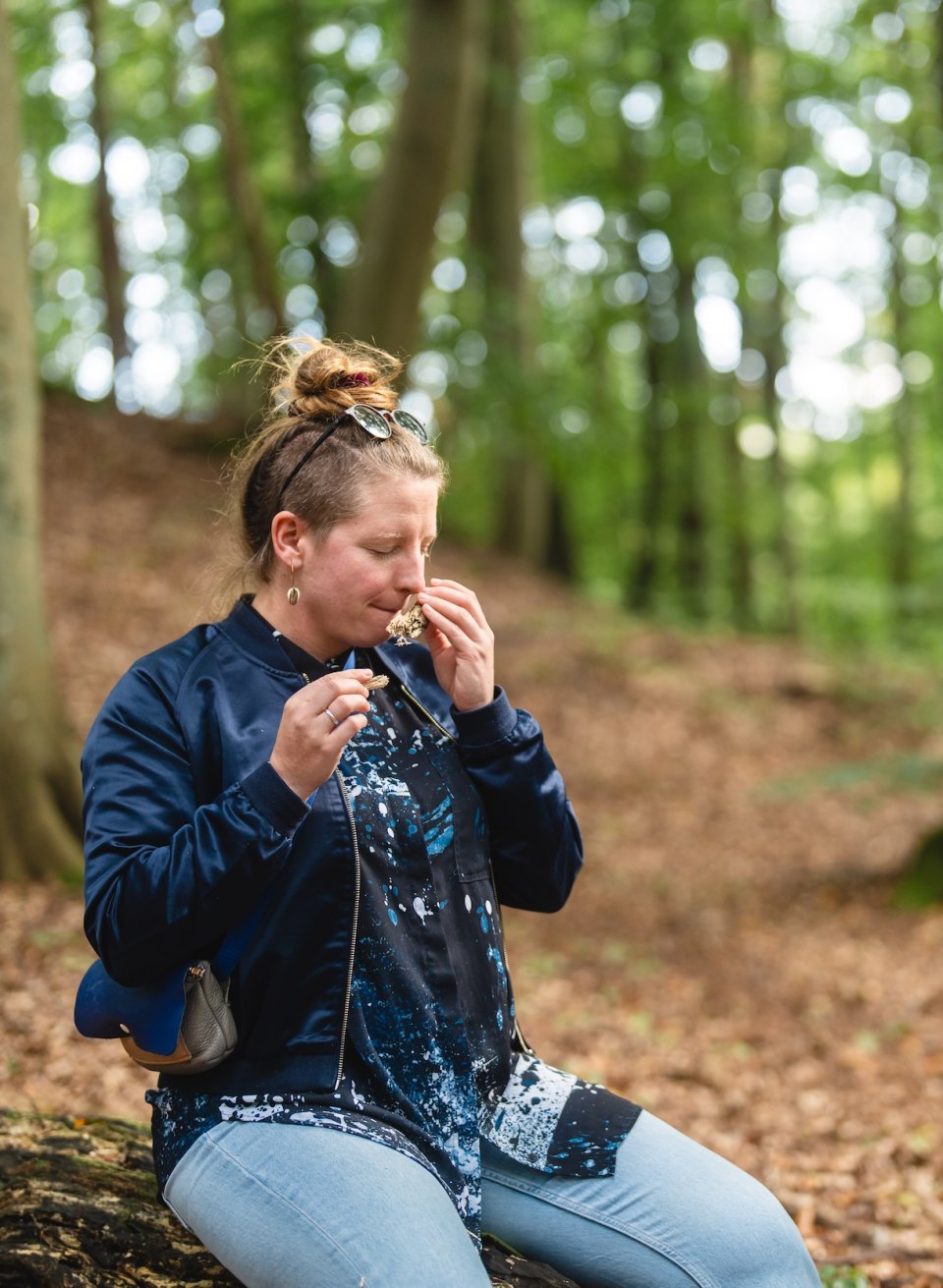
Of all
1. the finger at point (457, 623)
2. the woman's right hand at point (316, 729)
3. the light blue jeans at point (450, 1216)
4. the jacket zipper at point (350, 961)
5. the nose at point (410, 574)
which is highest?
the nose at point (410, 574)

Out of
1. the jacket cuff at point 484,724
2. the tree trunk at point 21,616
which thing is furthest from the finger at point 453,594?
the tree trunk at point 21,616

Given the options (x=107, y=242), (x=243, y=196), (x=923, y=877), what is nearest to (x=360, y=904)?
(x=923, y=877)

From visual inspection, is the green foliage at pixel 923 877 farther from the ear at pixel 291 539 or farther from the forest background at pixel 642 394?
the ear at pixel 291 539

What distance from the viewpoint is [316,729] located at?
6.66 feet

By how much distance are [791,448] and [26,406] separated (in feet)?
90.2

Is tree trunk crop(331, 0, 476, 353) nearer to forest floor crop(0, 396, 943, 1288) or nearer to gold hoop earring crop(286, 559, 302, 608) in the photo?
forest floor crop(0, 396, 943, 1288)

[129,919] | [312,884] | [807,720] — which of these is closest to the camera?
[129,919]

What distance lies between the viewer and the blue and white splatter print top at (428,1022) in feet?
7.16

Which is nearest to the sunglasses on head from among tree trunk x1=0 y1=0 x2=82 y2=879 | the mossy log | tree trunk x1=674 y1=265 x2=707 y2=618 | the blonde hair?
the blonde hair

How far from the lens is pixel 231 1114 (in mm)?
2137

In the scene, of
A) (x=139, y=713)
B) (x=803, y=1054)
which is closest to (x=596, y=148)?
(x=803, y=1054)

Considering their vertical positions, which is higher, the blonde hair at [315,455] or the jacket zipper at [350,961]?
the blonde hair at [315,455]

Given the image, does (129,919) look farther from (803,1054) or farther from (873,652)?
(873,652)

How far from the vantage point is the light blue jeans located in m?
1.97
